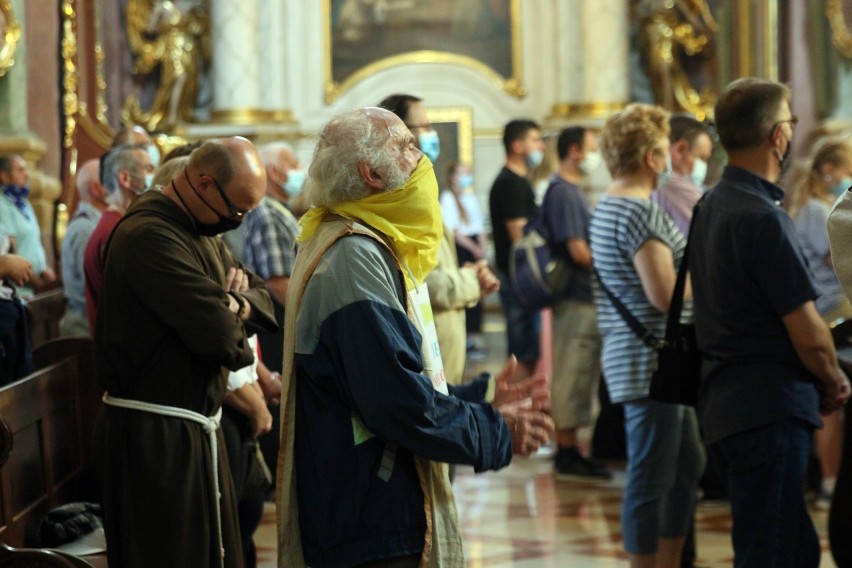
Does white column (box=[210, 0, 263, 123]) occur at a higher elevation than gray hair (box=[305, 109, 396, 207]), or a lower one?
higher

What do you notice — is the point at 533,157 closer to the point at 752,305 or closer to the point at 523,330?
the point at 523,330

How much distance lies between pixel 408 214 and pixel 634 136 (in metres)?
2.13

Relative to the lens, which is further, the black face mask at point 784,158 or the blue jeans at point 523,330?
the blue jeans at point 523,330

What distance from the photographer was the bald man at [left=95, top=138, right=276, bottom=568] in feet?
12.1

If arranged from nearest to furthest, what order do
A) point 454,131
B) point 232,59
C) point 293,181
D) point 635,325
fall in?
point 635,325 < point 293,181 < point 232,59 < point 454,131

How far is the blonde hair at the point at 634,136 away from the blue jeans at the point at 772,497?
1413 mm

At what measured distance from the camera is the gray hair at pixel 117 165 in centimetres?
542

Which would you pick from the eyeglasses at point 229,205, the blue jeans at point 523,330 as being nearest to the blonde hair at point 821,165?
the blue jeans at point 523,330

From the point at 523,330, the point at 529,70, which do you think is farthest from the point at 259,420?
the point at 529,70

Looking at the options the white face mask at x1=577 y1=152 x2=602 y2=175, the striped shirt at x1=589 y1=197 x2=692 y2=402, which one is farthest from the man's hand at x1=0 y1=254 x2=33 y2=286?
the white face mask at x1=577 y1=152 x2=602 y2=175

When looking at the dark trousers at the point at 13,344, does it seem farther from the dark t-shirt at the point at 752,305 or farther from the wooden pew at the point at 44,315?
the dark t-shirt at the point at 752,305

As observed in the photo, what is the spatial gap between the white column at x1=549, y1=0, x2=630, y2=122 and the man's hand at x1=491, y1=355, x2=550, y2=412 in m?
10.3

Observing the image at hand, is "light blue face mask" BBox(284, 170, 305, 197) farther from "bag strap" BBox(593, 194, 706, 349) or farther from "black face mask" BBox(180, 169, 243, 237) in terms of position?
"black face mask" BBox(180, 169, 243, 237)

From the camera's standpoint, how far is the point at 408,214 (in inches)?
124
